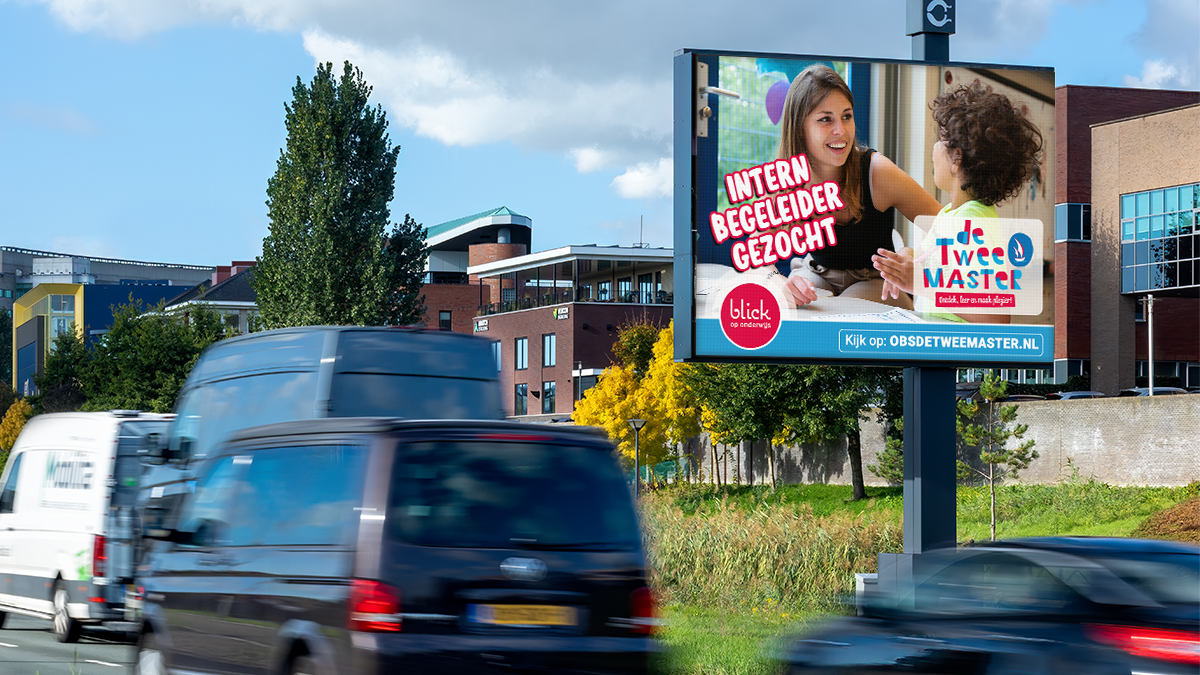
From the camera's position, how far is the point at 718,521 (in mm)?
19594

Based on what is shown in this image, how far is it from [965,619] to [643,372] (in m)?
53.6

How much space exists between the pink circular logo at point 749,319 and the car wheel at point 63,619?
930cm

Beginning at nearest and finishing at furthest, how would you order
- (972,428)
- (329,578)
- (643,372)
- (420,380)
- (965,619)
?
(329,578)
(965,619)
(420,380)
(972,428)
(643,372)

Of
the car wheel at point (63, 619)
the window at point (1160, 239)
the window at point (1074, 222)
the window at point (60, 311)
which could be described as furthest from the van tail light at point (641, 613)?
the window at point (60, 311)

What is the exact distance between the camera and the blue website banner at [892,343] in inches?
762

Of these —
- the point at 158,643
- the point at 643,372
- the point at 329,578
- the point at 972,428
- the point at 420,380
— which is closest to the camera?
the point at 329,578

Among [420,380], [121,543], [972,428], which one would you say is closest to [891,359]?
[420,380]

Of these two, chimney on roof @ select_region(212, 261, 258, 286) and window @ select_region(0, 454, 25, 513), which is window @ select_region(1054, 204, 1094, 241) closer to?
window @ select_region(0, 454, 25, 513)

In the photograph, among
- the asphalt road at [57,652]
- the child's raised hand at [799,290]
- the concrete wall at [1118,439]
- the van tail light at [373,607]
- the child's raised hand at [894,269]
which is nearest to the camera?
the van tail light at [373,607]

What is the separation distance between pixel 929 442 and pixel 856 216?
339cm

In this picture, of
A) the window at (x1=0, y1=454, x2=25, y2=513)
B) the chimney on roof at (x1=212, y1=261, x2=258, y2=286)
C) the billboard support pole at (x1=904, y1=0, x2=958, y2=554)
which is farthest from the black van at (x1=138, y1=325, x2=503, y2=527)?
the chimney on roof at (x1=212, y1=261, x2=258, y2=286)

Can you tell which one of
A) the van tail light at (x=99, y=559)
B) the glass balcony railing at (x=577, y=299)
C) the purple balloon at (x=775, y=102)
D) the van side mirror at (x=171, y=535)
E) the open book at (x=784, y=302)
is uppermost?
the glass balcony railing at (x=577, y=299)

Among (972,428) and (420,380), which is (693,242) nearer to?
(420,380)

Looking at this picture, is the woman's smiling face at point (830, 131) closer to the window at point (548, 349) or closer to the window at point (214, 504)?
the window at point (214, 504)
